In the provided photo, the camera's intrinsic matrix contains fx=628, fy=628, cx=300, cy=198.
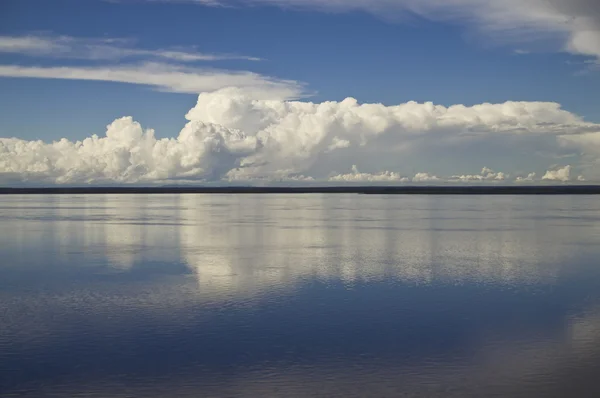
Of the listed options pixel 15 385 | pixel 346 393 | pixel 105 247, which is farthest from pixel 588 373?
pixel 105 247

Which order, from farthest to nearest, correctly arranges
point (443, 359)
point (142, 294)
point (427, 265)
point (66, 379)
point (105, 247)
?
1. point (105, 247)
2. point (427, 265)
3. point (142, 294)
4. point (443, 359)
5. point (66, 379)

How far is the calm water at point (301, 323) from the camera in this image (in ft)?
36.4

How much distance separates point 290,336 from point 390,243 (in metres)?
20.8

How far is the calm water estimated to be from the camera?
1109 cm

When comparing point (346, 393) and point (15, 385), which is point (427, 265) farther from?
point (15, 385)

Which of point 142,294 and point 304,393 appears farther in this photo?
point 142,294

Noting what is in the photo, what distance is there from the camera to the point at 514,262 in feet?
87.8

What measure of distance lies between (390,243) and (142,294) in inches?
706

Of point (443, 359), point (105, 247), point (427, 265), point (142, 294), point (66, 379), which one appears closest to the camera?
point (66, 379)

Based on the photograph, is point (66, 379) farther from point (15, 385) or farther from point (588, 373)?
point (588, 373)

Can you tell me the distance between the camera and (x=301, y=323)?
15.5m

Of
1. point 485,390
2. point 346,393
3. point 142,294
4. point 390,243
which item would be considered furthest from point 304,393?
point 390,243

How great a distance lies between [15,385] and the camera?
35.8 feet

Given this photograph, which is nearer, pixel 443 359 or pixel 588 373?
pixel 588 373
